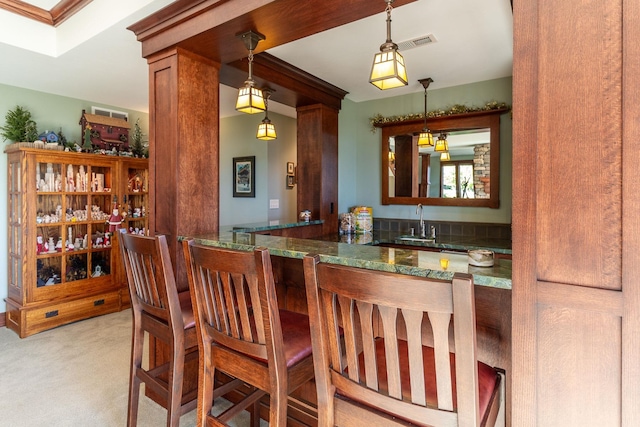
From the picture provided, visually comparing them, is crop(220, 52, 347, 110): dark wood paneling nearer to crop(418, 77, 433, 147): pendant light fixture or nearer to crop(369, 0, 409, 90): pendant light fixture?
crop(418, 77, 433, 147): pendant light fixture

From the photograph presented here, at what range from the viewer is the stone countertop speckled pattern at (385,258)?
1.15 metres

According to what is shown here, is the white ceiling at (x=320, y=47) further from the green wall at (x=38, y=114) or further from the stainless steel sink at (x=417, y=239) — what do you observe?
the stainless steel sink at (x=417, y=239)

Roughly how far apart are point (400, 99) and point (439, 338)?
11.3 feet

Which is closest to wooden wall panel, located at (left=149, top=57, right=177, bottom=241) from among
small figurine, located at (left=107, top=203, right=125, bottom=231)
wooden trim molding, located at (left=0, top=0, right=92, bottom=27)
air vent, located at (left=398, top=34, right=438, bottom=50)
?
wooden trim molding, located at (left=0, top=0, right=92, bottom=27)

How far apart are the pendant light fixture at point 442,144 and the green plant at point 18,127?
4149 mm

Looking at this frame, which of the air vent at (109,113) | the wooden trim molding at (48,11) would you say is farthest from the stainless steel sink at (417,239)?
the air vent at (109,113)

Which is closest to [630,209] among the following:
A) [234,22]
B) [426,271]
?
[426,271]

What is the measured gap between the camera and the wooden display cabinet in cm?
341

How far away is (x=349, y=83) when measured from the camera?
3.44 meters

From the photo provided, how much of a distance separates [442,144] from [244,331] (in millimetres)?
3071

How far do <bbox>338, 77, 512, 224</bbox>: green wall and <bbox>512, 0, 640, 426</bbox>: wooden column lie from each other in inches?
105

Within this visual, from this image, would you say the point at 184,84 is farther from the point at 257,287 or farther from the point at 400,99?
the point at 400,99

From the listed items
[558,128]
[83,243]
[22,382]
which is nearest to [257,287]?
[558,128]

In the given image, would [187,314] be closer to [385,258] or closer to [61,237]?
[385,258]
